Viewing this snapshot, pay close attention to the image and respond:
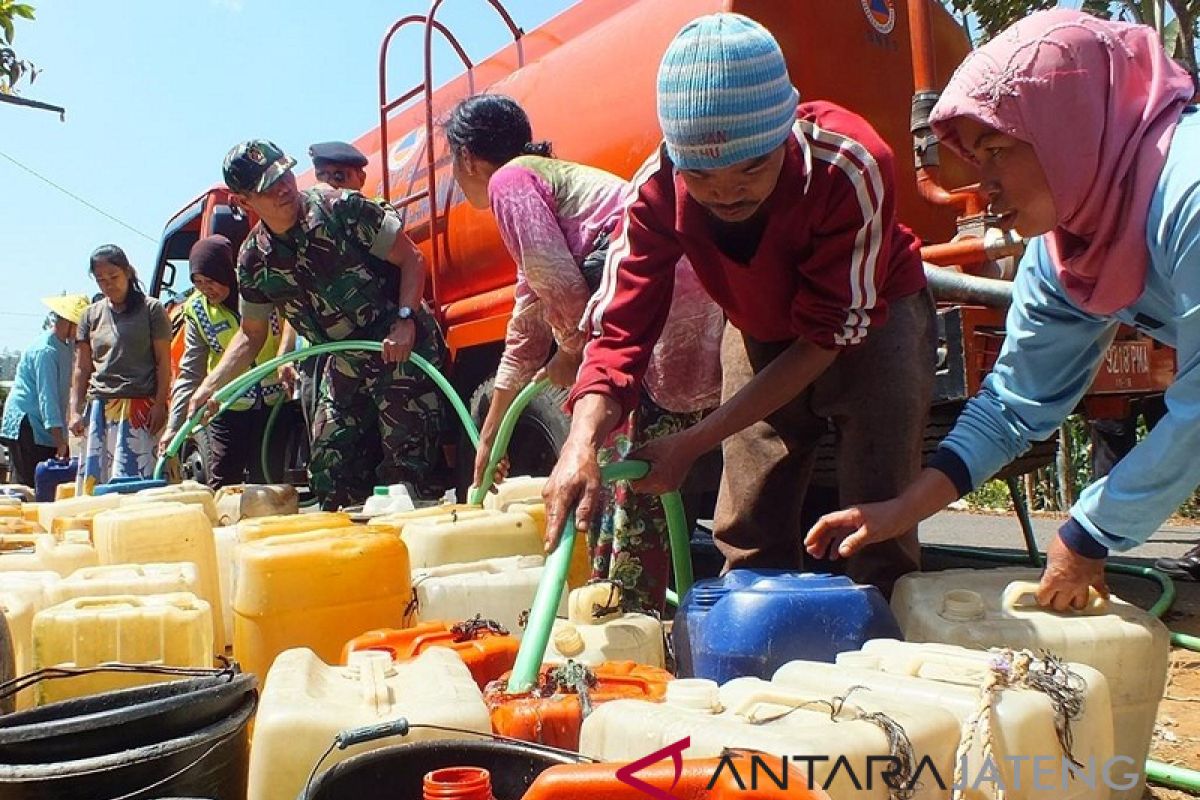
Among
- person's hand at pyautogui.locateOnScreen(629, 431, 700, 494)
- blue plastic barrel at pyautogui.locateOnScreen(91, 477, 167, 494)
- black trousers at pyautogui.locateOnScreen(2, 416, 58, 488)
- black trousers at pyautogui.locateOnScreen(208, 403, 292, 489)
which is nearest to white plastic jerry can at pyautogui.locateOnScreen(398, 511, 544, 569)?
person's hand at pyautogui.locateOnScreen(629, 431, 700, 494)

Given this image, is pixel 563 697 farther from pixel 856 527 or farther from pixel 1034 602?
pixel 1034 602

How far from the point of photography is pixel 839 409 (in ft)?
7.57

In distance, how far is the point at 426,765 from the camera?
1.31 metres

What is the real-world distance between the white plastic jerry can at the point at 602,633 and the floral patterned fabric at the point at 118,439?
14.9 feet

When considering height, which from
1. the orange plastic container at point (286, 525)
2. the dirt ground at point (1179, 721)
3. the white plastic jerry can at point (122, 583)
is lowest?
the dirt ground at point (1179, 721)

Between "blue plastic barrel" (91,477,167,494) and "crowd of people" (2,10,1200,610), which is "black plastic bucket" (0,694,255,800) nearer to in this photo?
"crowd of people" (2,10,1200,610)

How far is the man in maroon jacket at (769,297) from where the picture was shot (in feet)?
6.16

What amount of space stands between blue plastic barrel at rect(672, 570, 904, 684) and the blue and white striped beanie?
788mm

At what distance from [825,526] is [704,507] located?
A: 9.49 ft

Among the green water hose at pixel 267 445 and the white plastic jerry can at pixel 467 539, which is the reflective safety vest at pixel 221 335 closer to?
the green water hose at pixel 267 445

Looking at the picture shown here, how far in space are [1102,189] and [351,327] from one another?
3182 millimetres

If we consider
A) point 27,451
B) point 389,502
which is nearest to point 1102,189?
point 389,502

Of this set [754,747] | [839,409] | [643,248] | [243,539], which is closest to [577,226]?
[643,248]

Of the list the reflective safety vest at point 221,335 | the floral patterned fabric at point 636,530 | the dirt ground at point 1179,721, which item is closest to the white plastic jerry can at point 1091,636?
the dirt ground at point 1179,721
